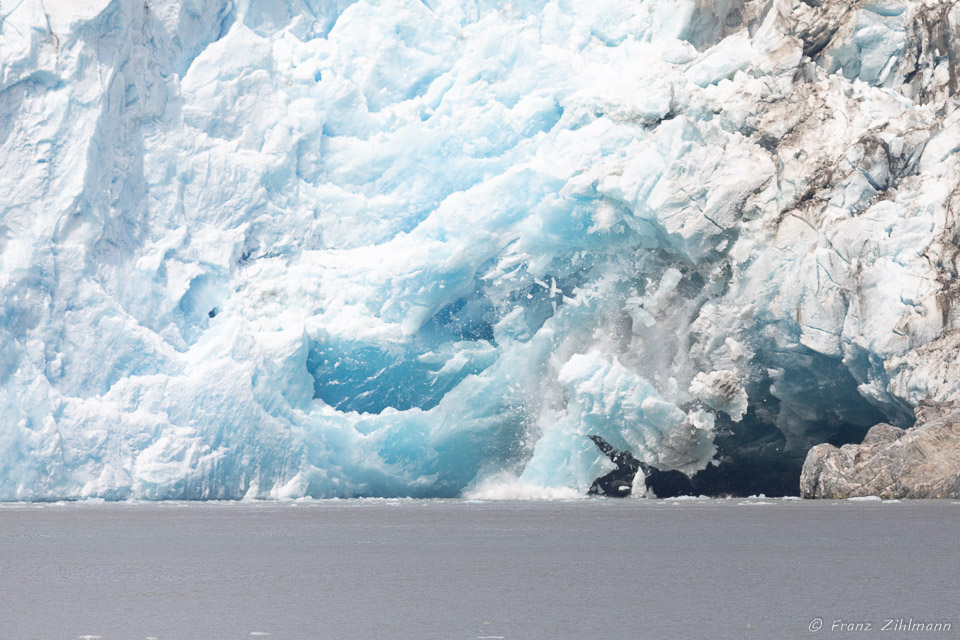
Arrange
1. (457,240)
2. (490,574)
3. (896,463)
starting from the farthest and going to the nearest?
(457,240) → (896,463) → (490,574)

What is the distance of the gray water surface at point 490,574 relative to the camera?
6977 millimetres

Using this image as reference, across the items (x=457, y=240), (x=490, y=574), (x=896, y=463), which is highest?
(x=457, y=240)

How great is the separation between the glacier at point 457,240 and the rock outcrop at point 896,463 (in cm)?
80

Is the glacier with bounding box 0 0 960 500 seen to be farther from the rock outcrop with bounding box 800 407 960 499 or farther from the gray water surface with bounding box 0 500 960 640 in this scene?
the gray water surface with bounding box 0 500 960 640

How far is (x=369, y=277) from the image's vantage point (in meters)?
17.9

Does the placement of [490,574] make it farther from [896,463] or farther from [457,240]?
[457,240]

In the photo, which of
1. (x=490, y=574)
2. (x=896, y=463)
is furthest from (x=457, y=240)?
(x=490, y=574)

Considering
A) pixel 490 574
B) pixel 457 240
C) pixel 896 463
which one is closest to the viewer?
pixel 490 574

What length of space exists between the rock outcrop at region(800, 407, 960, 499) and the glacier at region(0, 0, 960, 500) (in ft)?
2.64

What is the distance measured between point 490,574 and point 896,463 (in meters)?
8.27

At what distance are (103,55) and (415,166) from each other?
5186 mm

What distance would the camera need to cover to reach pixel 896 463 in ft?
50.9

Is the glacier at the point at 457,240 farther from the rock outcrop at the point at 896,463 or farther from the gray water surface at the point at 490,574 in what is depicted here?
the gray water surface at the point at 490,574

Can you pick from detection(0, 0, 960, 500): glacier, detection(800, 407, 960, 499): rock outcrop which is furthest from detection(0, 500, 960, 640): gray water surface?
detection(0, 0, 960, 500): glacier
